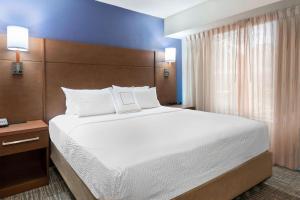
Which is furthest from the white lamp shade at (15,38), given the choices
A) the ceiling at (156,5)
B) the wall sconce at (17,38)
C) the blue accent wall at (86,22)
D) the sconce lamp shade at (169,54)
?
the sconce lamp shade at (169,54)

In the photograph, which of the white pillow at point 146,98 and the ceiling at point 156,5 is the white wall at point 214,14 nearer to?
the ceiling at point 156,5

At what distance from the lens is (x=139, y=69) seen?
359 centimetres

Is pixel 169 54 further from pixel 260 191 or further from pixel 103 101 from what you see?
pixel 260 191

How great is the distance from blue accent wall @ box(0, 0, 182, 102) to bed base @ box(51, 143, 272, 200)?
5.86 feet

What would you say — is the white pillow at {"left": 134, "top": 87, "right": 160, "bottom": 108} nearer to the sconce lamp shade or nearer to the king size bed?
the king size bed

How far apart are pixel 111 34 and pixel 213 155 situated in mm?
2639

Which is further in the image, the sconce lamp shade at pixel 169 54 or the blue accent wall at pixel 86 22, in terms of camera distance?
the sconce lamp shade at pixel 169 54

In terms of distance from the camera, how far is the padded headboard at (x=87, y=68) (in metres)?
2.72

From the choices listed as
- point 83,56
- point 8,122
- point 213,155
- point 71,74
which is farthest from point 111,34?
point 213,155

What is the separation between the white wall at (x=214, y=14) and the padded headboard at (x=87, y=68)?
800mm

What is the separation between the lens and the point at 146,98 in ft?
10.5

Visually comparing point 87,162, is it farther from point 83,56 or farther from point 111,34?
point 111,34

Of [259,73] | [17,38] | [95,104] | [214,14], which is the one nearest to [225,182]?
[95,104]

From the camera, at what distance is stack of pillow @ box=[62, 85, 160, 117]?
8.50 feet
